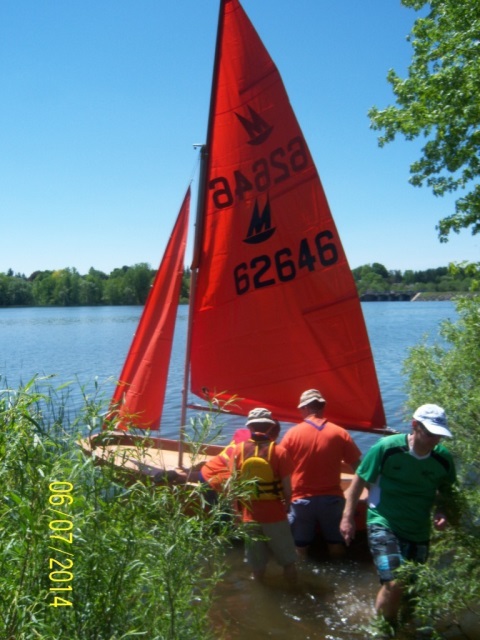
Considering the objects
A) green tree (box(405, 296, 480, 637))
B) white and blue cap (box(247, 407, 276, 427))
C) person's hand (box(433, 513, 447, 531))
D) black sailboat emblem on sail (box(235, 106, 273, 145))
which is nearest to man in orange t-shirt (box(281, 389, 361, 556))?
white and blue cap (box(247, 407, 276, 427))

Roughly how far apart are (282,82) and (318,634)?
5.39m

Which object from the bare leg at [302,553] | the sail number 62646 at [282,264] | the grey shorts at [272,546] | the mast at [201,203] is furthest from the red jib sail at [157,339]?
the grey shorts at [272,546]

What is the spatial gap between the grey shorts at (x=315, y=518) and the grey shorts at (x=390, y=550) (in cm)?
129

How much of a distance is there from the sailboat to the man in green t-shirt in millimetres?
2814

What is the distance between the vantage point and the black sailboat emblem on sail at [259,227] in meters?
7.21

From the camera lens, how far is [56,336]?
40188 mm

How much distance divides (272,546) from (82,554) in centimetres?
275

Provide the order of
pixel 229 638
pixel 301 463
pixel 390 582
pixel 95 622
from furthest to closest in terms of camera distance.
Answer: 1. pixel 301 463
2. pixel 229 638
3. pixel 390 582
4. pixel 95 622

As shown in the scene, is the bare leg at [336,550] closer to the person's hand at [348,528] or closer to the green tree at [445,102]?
the person's hand at [348,528]

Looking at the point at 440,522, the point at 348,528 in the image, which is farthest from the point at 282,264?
the point at 440,522

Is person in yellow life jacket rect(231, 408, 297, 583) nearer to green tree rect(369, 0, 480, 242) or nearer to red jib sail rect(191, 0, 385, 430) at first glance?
red jib sail rect(191, 0, 385, 430)

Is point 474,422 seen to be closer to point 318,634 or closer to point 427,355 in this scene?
point 427,355

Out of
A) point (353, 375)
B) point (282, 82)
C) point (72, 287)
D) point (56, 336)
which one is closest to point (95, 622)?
point (353, 375)
